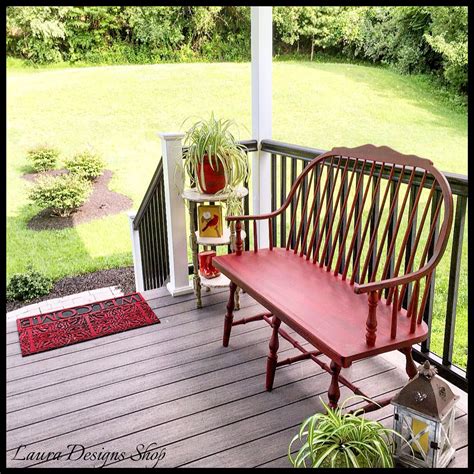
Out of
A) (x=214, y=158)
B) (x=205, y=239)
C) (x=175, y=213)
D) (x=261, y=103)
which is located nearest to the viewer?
(x=214, y=158)

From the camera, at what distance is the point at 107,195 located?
832 cm

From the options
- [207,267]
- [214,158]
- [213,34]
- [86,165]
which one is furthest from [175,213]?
[213,34]

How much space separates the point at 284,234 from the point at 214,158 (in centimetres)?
70

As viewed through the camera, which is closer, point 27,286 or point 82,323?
point 82,323

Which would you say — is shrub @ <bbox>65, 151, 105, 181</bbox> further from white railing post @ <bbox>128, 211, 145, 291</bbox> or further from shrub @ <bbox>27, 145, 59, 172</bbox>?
white railing post @ <bbox>128, 211, 145, 291</bbox>

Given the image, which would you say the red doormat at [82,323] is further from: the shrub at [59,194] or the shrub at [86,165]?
the shrub at [86,165]

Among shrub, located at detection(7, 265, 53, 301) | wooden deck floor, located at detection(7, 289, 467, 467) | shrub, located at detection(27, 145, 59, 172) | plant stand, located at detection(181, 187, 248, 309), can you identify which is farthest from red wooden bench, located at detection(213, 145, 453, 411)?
shrub, located at detection(27, 145, 59, 172)

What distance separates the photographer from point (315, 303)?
213 cm

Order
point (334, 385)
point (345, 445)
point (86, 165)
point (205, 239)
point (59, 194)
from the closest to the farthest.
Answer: point (345, 445) < point (334, 385) < point (205, 239) < point (59, 194) < point (86, 165)

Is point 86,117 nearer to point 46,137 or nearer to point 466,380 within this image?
point 46,137

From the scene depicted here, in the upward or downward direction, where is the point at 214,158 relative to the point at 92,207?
upward

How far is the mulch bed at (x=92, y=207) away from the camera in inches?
311

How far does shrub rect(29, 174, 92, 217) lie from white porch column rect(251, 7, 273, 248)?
4.81 metres

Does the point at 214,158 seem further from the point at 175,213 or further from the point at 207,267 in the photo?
the point at 207,267
